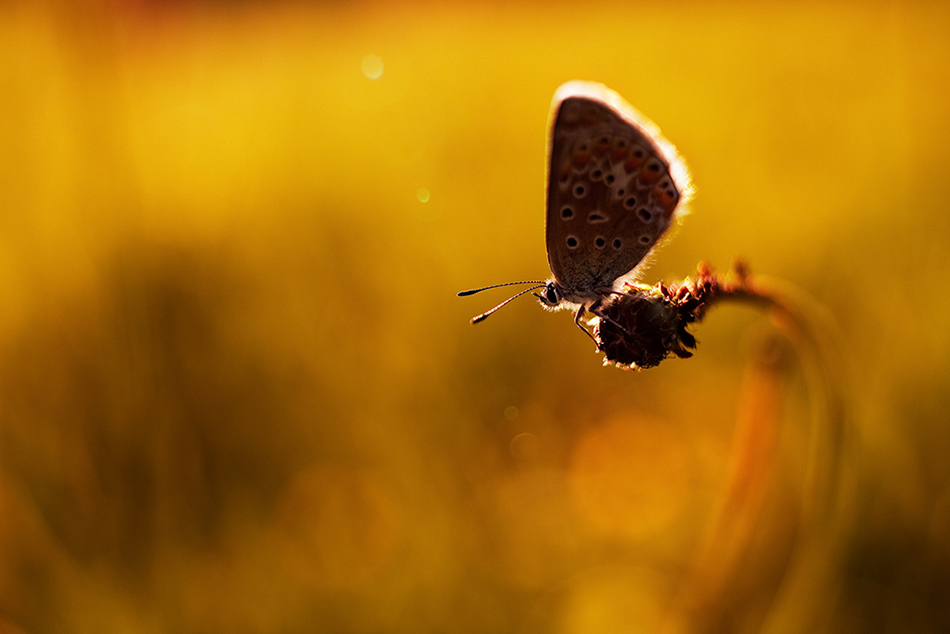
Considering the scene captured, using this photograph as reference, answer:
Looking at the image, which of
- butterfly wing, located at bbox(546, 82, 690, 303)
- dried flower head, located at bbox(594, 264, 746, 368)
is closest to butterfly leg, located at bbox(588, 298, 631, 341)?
dried flower head, located at bbox(594, 264, 746, 368)

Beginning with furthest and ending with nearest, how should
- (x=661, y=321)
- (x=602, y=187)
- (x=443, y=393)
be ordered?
(x=443, y=393), (x=602, y=187), (x=661, y=321)

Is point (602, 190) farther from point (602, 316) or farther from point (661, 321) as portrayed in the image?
point (661, 321)

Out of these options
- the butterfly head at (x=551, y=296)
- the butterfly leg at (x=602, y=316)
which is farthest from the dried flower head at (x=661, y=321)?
the butterfly head at (x=551, y=296)

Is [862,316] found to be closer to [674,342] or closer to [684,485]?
[684,485]

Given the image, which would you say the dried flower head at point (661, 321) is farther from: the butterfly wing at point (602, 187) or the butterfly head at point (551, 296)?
the butterfly head at point (551, 296)

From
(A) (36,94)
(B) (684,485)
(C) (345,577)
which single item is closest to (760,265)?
(B) (684,485)

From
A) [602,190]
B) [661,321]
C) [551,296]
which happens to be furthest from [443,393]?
[661,321]

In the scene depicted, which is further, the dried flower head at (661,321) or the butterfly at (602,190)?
the butterfly at (602,190)
